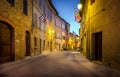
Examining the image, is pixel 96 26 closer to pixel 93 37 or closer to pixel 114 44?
pixel 93 37

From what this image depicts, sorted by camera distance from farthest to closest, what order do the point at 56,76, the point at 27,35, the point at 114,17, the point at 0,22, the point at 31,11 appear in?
the point at 31,11, the point at 27,35, the point at 0,22, the point at 114,17, the point at 56,76

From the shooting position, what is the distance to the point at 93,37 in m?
18.5

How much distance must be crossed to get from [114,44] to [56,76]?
14.7 feet

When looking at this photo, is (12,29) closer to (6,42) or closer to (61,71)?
(6,42)

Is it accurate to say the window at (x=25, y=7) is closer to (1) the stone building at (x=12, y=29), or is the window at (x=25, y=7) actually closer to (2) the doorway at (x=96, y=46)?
(1) the stone building at (x=12, y=29)

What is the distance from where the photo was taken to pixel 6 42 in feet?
56.1

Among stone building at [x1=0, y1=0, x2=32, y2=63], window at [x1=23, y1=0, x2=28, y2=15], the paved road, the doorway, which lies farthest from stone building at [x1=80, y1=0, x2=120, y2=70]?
window at [x1=23, y1=0, x2=28, y2=15]

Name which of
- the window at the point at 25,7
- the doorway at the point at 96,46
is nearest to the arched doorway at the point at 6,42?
the window at the point at 25,7

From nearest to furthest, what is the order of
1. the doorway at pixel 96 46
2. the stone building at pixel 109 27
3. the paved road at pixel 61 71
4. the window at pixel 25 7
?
the paved road at pixel 61 71, the stone building at pixel 109 27, the doorway at pixel 96 46, the window at pixel 25 7

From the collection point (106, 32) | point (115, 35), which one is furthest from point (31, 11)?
point (115, 35)

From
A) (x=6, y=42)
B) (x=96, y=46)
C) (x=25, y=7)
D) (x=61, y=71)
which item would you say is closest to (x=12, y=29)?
(x=6, y=42)

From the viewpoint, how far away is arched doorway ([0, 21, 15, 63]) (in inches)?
635

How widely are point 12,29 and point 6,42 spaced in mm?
1459

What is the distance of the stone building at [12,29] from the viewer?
16.2m
